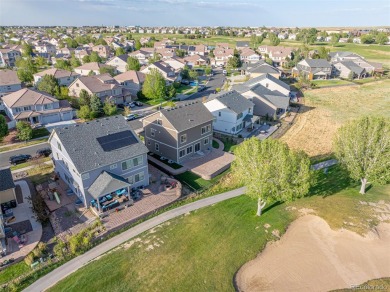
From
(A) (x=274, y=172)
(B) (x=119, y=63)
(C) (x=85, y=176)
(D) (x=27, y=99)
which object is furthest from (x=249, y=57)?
(C) (x=85, y=176)

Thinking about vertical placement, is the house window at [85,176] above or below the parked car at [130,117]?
above

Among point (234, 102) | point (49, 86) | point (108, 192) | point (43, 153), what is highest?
point (49, 86)

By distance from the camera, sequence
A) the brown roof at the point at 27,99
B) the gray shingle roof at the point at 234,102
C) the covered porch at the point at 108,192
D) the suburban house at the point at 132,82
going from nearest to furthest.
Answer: the covered porch at the point at 108,192
the gray shingle roof at the point at 234,102
the brown roof at the point at 27,99
the suburban house at the point at 132,82

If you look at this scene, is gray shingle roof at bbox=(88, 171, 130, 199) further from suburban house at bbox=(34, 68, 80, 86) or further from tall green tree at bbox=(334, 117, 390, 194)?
suburban house at bbox=(34, 68, 80, 86)

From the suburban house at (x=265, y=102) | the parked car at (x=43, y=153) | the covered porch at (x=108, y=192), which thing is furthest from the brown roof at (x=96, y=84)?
the covered porch at (x=108, y=192)

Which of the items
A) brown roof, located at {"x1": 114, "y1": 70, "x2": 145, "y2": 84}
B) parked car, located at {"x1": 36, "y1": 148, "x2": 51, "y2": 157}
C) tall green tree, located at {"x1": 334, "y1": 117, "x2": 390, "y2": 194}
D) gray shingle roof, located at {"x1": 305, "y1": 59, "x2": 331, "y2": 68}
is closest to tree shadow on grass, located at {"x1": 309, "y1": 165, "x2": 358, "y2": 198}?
tall green tree, located at {"x1": 334, "y1": 117, "x2": 390, "y2": 194}

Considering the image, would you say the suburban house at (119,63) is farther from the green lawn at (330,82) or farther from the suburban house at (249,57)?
the green lawn at (330,82)

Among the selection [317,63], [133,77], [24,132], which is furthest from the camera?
[317,63]

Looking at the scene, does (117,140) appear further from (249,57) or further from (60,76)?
(249,57)
